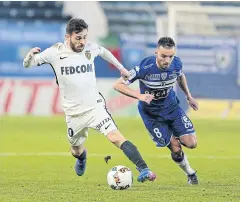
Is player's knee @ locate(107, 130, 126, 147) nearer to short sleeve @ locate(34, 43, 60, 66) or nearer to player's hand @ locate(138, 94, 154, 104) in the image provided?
player's hand @ locate(138, 94, 154, 104)

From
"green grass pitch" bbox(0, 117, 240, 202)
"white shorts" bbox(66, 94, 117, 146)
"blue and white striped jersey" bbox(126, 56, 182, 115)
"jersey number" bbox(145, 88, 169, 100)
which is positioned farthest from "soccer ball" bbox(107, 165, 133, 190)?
"jersey number" bbox(145, 88, 169, 100)

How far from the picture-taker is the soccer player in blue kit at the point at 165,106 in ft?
37.6

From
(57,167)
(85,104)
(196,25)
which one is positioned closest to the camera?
(85,104)

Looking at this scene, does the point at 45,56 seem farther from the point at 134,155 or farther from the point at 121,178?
the point at 121,178

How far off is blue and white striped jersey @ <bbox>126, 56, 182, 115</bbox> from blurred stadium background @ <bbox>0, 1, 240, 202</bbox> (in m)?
1.04

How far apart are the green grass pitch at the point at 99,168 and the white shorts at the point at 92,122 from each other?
Result: 685mm

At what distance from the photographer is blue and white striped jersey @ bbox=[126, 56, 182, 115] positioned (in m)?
11.4

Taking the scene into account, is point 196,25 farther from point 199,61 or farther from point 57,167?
point 57,167

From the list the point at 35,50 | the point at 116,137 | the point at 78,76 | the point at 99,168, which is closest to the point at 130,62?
the point at 99,168

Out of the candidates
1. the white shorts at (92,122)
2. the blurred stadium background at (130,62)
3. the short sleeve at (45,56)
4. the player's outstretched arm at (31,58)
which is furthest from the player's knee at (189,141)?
the blurred stadium background at (130,62)

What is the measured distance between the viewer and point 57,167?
14.1 m

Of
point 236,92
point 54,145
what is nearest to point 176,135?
point 54,145

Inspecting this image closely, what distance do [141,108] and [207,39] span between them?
63.5 ft

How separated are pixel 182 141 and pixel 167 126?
30 centimetres
